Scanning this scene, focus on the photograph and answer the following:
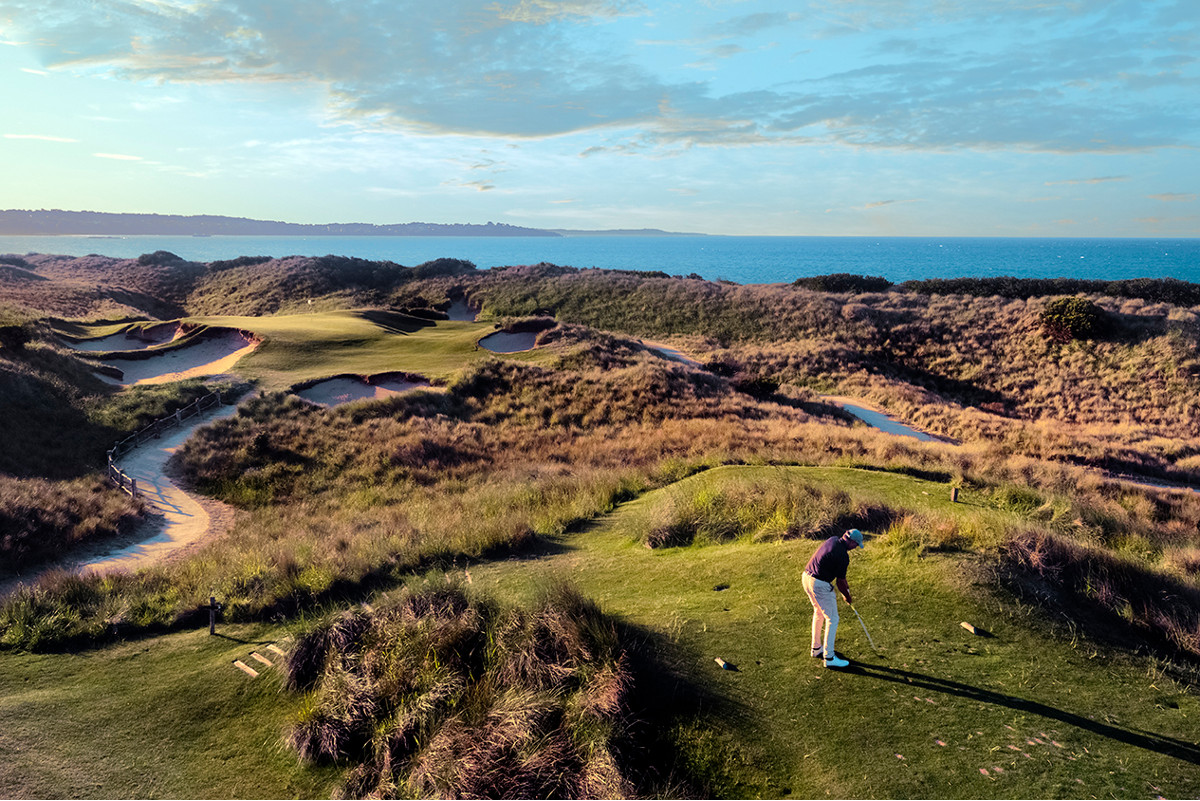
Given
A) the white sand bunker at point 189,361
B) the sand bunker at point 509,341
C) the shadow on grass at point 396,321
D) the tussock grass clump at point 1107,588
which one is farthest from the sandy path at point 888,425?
the white sand bunker at point 189,361

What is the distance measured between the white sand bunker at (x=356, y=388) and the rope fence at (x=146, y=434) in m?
3.40

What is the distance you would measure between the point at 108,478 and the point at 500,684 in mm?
18161

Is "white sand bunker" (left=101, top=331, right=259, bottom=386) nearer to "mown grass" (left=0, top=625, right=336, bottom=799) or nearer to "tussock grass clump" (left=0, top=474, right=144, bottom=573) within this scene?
"tussock grass clump" (left=0, top=474, right=144, bottom=573)

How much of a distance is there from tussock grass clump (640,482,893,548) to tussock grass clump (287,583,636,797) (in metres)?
4.52

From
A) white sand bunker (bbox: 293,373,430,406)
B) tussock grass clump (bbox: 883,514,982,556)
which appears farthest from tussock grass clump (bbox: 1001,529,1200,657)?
white sand bunker (bbox: 293,373,430,406)

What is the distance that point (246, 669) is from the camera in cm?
737

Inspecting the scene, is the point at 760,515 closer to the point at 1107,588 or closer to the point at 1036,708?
the point at 1107,588

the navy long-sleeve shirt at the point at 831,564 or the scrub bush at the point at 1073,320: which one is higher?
the scrub bush at the point at 1073,320

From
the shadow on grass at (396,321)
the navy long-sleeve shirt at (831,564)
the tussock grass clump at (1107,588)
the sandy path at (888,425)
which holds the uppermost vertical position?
the shadow on grass at (396,321)

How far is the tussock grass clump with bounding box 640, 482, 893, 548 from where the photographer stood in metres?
10.7

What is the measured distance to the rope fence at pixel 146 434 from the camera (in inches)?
709

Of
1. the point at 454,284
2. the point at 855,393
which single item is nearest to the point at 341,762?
the point at 855,393

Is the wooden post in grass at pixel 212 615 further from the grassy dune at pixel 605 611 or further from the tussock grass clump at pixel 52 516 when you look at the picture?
the tussock grass clump at pixel 52 516

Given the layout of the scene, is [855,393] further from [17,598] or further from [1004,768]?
[17,598]
